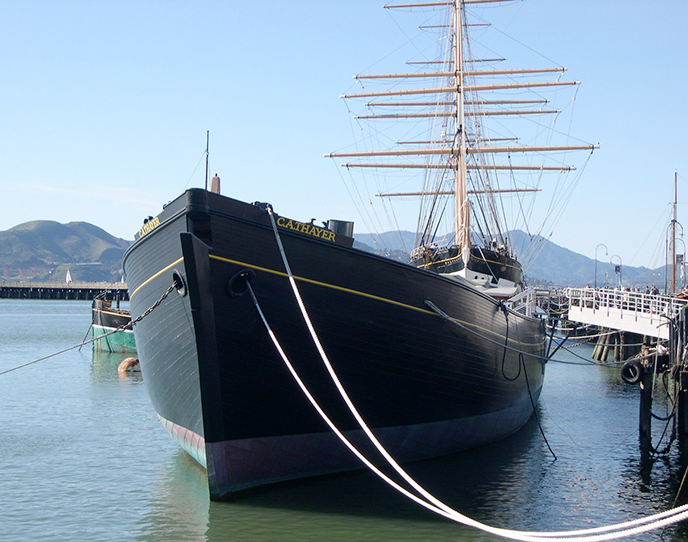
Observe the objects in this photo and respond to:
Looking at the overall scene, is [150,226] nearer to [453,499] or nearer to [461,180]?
[453,499]

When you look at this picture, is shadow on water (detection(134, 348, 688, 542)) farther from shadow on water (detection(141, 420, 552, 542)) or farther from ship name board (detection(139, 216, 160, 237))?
ship name board (detection(139, 216, 160, 237))

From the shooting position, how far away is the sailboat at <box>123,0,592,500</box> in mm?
10508

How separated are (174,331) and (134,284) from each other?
2546 millimetres

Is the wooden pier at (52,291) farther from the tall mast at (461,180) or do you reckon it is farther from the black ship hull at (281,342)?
the black ship hull at (281,342)

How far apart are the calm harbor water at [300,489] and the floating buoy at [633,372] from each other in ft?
5.30

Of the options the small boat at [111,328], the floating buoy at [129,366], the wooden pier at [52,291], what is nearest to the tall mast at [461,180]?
the floating buoy at [129,366]

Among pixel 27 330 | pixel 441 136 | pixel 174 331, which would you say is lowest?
pixel 27 330

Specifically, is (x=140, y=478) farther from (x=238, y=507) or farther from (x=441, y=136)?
(x=441, y=136)

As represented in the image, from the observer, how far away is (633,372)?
17.5 meters

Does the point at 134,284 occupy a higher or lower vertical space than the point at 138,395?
higher

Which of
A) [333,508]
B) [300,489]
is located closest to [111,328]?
[300,489]

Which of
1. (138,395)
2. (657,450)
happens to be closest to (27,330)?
(138,395)

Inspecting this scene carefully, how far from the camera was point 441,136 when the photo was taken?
118 ft

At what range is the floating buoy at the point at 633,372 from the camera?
17344 mm
